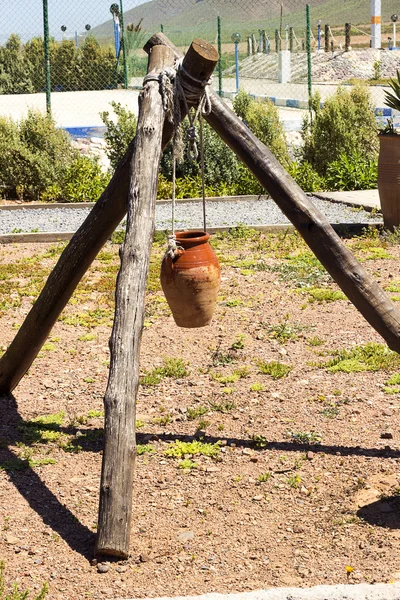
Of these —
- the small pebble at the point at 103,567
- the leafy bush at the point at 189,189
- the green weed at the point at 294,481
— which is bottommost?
the small pebble at the point at 103,567

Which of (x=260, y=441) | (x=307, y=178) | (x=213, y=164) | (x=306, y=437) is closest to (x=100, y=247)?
(x=260, y=441)

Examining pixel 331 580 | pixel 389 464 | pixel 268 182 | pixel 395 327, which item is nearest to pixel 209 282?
pixel 268 182

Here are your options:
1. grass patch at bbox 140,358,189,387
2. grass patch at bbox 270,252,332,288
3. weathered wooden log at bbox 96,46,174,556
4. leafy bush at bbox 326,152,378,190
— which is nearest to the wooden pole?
weathered wooden log at bbox 96,46,174,556

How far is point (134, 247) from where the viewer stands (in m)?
3.62

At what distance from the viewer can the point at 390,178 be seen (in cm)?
857

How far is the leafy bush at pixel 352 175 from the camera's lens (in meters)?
11.4

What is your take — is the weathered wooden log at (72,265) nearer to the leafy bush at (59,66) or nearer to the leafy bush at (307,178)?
the leafy bush at (307,178)

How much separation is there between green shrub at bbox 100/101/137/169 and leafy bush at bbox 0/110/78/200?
53cm

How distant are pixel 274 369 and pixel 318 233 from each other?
139 cm

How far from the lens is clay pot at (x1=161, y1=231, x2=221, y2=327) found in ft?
13.3

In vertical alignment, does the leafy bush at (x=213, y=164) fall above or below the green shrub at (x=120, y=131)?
below

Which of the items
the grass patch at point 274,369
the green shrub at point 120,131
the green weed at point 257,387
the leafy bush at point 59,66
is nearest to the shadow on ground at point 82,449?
the green weed at point 257,387

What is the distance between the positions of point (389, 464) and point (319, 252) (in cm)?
102

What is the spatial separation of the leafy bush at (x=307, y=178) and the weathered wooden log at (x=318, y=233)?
7.19 metres
